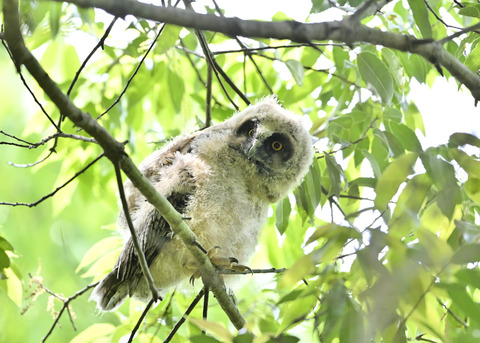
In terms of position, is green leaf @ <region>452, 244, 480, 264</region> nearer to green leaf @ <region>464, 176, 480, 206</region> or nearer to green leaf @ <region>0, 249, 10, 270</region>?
green leaf @ <region>464, 176, 480, 206</region>

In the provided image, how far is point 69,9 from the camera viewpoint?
289cm

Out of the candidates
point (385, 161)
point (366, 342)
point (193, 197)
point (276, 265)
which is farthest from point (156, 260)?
point (366, 342)

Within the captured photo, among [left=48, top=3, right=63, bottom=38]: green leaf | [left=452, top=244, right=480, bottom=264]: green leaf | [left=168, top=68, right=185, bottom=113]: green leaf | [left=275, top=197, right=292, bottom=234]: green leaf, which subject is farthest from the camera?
[left=168, top=68, right=185, bottom=113]: green leaf

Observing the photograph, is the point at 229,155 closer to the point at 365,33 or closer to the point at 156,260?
the point at 156,260

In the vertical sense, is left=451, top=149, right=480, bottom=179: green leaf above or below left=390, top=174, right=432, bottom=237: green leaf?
above

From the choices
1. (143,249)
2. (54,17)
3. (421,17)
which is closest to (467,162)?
(421,17)

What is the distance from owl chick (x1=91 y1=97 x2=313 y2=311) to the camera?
2223 millimetres

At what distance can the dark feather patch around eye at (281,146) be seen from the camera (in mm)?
2654

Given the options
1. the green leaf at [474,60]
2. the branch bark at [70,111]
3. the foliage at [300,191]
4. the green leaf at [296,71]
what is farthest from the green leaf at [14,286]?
the green leaf at [474,60]

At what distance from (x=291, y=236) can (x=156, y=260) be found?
0.89m

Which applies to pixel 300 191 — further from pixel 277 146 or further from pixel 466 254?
pixel 466 254

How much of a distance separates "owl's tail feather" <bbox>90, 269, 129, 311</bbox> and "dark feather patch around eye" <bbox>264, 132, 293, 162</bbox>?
0.96m

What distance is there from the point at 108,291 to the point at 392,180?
56.1 inches

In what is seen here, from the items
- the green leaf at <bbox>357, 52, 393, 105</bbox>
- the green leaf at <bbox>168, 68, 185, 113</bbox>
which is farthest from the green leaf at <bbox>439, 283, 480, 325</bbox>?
the green leaf at <bbox>168, 68, 185, 113</bbox>
